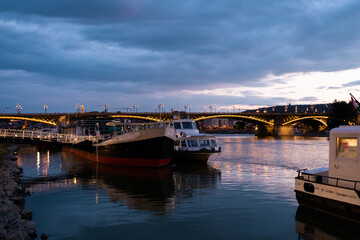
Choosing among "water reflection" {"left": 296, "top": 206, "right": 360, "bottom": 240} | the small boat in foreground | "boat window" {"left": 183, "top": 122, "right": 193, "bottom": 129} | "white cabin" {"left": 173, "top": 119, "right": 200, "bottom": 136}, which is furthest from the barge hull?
"boat window" {"left": 183, "top": 122, "right": 193, "bottom": 129}

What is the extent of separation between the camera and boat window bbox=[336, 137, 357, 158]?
546 inches

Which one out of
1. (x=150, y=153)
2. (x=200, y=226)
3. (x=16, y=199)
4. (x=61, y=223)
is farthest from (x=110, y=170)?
(x=200, y=226)

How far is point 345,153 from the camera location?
1428cm

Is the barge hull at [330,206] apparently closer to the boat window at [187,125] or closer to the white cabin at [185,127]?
the white cabin at [185,127]

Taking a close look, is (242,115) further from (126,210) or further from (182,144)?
(126,210)

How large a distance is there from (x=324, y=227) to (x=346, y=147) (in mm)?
3565

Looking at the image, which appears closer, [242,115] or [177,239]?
[177,239]

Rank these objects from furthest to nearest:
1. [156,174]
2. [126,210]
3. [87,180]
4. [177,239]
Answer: [156,174] < [87,180] < [126,210] < [177,239]

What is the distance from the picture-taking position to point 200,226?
13.9 m

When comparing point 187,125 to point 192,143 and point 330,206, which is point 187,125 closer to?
point 192,143

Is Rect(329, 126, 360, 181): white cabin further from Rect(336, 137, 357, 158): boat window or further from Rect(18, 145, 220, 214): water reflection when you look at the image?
Rect(18, 145, 220, 214): water reflection

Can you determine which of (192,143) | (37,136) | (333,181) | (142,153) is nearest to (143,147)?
(142,153)

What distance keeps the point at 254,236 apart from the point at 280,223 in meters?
2.19

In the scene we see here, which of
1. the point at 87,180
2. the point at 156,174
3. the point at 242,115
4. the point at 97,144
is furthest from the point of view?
the point at 242,115
